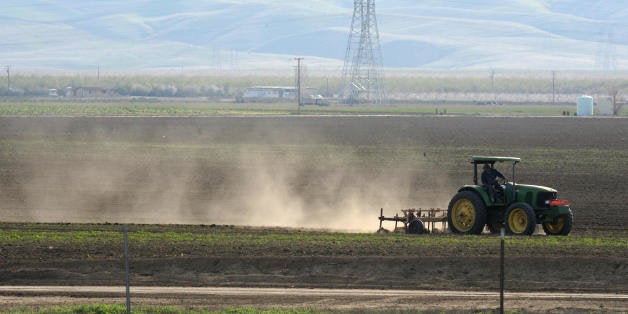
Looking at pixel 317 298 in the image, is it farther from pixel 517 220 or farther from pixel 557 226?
pixel 557 226

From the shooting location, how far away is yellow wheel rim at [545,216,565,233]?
978 inches

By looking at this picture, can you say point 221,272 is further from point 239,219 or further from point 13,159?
point 13,159

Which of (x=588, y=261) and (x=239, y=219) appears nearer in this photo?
(x=588, y=261)

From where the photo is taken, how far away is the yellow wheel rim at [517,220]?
24.4m

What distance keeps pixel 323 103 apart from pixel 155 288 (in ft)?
332

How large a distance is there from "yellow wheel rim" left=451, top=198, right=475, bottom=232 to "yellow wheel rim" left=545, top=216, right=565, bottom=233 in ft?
5.52

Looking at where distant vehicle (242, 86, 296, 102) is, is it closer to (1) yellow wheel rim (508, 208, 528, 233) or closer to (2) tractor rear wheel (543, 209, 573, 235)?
(2) tractor rear wheel (543, 209, 573, 235)

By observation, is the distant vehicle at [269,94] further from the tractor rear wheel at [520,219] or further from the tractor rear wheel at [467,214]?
the tractor rear wheel at [520,219]

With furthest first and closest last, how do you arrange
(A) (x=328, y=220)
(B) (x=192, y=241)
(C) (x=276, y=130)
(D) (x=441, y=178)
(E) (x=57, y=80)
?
(E) (x=57, y=80), (C) (x=276, y=130), (D) (x=441, y=178), (A) (x=328, y=220), (B) (x=192, y=241)

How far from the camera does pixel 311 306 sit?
58.4 ft

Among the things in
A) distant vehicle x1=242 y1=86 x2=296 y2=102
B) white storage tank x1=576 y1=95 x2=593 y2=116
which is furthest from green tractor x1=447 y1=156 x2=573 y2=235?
distant vehicle x1=242 y1=86 x2=296 y2=102

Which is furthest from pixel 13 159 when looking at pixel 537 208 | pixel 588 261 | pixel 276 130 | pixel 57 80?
pixel 57 80

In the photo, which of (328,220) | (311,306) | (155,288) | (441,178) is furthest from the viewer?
(441,178)

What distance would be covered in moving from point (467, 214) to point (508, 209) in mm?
1200
